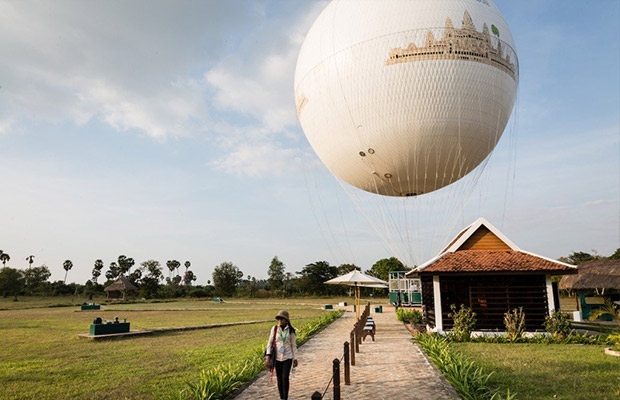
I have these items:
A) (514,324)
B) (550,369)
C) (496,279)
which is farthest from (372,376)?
(496,279)

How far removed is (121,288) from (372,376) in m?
65.1

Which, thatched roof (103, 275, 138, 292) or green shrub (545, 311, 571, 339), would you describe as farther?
thatched roof (103, 275, 138, 292)

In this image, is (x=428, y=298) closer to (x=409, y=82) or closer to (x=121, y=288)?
(x=409, y=82)

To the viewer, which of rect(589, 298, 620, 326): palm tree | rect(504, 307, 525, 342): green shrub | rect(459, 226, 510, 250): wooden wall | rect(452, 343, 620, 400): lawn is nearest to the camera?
rect(452, 343, 620, 400): lawn

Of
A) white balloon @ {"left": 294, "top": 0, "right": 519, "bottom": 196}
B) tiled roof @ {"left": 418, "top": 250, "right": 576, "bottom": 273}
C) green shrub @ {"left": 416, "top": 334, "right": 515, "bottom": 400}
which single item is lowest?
green shrub @ {"left": 416, "top": 334, "right": 515, "bottom": 400}

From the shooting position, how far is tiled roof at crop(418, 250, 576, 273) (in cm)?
1578

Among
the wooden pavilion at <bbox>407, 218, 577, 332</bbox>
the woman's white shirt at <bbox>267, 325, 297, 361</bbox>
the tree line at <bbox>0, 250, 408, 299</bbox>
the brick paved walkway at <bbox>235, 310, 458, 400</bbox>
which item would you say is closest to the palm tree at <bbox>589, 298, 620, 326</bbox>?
the wooden pavilion at <bbox>407, 218, 577, 332</bbox>

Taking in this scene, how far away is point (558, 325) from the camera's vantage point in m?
15.0

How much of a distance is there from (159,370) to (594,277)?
26517 millimetres

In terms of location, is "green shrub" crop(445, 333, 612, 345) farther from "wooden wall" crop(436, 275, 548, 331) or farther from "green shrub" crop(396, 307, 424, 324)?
"green shrub" crop(396, 307, 424, 324)

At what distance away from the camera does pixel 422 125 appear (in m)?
15.7

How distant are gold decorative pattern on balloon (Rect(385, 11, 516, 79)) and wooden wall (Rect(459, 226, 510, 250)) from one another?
7970 millimetres

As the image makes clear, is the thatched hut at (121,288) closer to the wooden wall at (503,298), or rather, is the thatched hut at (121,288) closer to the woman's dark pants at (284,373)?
the wooden wall at (503,298)

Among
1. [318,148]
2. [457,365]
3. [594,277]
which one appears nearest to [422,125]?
[318,148]
